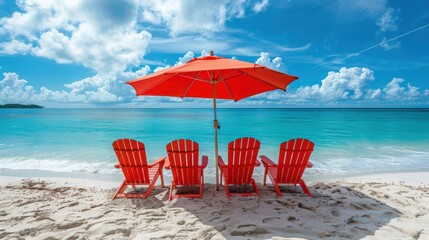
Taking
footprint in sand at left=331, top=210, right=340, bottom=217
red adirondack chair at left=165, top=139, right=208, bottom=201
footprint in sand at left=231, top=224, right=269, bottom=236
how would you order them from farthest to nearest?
red adirondack chair at left=165, top=139, right=208, bottom=201 → footprint in sand at left=331, top=210, right=340, bottom=217 → footprint in sand at left=231, top=224, right=269, bottom=236

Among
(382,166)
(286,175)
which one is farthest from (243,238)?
(382,166)

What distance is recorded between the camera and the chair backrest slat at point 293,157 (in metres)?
4.18

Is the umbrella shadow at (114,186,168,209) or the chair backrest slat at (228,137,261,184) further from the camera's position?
the chair backrest slat at (228,137,261,184)

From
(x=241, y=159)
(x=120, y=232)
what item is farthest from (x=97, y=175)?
(x=241, y=159)

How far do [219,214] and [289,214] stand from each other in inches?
38.7

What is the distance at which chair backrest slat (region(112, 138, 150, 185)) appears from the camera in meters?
4.06

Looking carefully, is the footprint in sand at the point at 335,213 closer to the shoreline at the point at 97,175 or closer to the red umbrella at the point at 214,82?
the red umbrella at the point at 214,82

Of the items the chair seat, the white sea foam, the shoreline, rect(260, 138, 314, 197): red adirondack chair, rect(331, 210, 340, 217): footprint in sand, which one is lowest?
the white sea foam

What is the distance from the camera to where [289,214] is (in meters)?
3.35

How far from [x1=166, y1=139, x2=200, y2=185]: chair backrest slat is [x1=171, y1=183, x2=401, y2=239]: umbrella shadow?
0.43m

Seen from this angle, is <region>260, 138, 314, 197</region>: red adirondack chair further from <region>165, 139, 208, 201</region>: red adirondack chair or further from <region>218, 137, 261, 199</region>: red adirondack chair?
<region>165, 139, 208, 201</region>: red adirondack chair

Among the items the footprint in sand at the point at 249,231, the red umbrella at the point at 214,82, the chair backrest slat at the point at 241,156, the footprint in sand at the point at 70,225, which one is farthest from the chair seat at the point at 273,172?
the footprint in sand at the point at 70,225

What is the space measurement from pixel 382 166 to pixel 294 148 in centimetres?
525

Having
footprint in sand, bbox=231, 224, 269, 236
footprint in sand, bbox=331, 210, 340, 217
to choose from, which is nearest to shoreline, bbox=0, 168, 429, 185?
footprint in sand, bbox=331, 210, 340, 217
